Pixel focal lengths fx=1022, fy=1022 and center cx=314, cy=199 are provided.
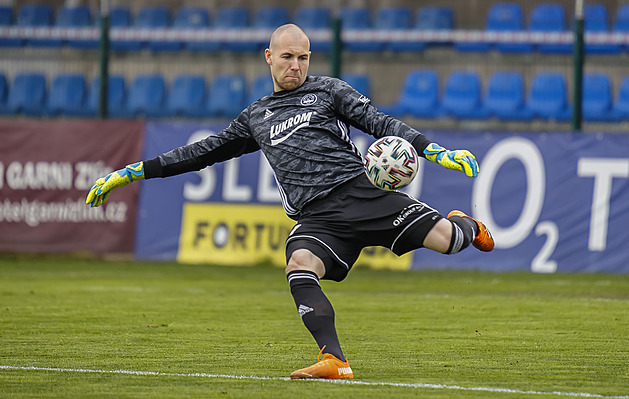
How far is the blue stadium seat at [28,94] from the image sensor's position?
1861cm

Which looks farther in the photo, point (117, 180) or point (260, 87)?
point (260, 87)

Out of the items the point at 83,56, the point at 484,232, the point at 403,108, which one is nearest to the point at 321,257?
the point at 484,232

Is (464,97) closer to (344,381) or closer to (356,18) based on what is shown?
(356,18)

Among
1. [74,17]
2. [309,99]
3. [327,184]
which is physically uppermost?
[74,17]

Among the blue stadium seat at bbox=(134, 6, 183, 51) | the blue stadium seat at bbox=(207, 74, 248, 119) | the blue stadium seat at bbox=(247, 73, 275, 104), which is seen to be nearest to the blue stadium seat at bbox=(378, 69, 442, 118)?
the blue stadium seat at bbox=(247, 73, 275, 104)

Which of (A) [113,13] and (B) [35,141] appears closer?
(B) [35,141]

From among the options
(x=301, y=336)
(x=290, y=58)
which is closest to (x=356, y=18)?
(x=301, y=336)

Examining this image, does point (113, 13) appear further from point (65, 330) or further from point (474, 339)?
point (474, 339)

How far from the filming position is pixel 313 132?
629cm

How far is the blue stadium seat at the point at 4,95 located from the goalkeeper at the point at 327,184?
42.9 ft

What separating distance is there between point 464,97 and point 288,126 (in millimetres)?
11834

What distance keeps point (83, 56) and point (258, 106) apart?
41.2 feet

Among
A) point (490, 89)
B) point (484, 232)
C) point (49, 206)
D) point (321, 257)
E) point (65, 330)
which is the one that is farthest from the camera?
point (490, 89)

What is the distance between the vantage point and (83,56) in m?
18.4
